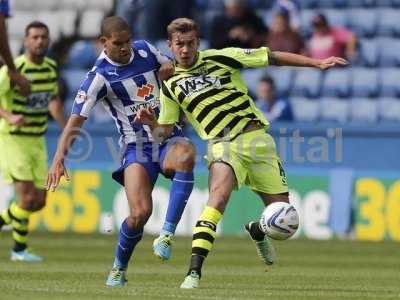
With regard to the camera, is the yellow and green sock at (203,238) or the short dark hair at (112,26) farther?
the short dark hair at (112,26)

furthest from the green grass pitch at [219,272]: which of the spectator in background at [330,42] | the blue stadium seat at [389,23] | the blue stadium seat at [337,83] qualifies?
the blue stadium seat at [389,23]

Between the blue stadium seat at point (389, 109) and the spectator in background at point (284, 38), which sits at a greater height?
the spectator in background at point (284, 38)

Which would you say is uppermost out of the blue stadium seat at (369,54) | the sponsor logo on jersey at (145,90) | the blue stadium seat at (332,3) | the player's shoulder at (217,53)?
the player's shoulder at (217,53)

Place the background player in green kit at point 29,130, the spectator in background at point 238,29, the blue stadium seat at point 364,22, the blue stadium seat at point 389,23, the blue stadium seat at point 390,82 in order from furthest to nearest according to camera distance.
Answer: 1. the blue stadium seat at point 364,22
2. the blue stadium seat at point 389,23
3. the spectator in background at point 238,29
4. the blue stadium seat at point 390,82
5. the background player in green kit at point 29,130

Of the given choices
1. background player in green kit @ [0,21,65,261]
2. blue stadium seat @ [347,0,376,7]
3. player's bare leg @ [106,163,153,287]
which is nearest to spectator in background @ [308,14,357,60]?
blue stadium seat @ [347,0,376,7]

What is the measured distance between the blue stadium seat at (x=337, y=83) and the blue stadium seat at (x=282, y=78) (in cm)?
57

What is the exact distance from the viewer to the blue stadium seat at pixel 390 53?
66.5ft

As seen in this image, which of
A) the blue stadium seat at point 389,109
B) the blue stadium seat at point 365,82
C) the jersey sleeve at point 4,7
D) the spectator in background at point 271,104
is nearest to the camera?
the jersey sleeve at point 4,7

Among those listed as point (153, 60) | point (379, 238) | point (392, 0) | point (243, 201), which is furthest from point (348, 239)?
point (153, 60)

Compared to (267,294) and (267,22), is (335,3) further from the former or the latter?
(267,294)

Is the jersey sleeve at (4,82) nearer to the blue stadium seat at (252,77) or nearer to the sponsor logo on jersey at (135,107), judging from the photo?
the sponsor logo on jersey at (135,107)

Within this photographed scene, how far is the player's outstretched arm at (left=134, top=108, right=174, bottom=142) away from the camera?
1037 cm

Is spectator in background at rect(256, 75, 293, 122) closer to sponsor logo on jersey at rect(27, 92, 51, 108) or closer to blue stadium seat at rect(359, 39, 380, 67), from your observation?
blue stadium seat at rect(359, 39, 380, 67)

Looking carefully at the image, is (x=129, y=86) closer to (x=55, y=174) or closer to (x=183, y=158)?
(x=183, y=158)
